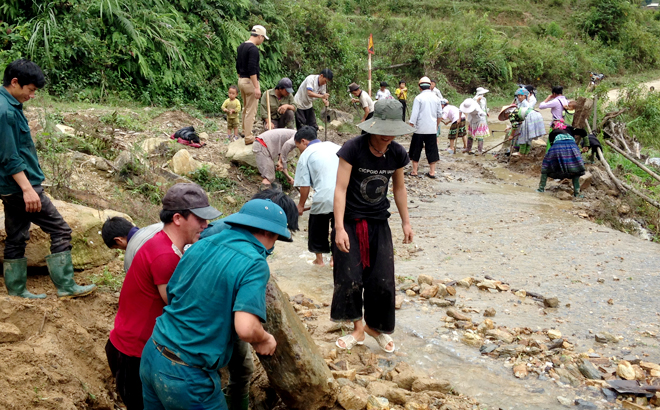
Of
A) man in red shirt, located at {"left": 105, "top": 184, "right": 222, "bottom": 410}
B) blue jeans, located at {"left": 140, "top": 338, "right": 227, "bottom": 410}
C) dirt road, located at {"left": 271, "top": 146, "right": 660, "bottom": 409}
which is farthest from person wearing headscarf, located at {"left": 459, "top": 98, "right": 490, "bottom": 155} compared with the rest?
blue jeans, located at {"left": 140, "top": 338, "right": 227, "bottom": 410}

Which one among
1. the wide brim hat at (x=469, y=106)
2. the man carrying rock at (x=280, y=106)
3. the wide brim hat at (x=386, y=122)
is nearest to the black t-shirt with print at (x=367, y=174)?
the wide brim hat at (x=386, y=122)

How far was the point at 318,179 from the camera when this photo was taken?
5.14m

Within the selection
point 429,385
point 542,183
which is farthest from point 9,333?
point 542,183

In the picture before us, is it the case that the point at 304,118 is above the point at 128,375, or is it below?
above

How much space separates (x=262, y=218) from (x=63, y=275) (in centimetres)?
215

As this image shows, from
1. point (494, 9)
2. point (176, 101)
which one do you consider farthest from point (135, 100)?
point (494, 9)

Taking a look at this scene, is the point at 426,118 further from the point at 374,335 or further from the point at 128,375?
the point at 128,375

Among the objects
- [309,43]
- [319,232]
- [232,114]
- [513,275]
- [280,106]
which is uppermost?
[309,43]

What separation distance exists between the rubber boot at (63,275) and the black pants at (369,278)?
1.82m

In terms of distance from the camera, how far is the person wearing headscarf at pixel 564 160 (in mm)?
9133

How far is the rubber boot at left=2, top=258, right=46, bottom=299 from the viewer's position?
3.49m

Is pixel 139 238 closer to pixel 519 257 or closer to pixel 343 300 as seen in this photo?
pixel 343 300

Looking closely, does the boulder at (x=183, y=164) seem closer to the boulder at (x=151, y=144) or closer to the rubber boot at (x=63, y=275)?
the boulder at (x=151, y=144)

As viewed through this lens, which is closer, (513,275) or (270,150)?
(513,275)
